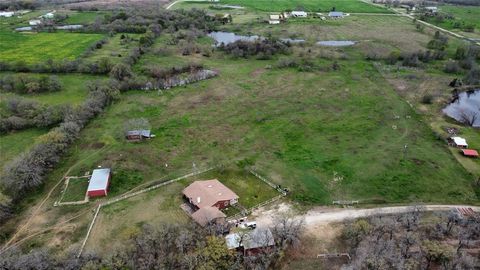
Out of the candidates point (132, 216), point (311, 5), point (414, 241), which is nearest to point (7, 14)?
point (311, 5)

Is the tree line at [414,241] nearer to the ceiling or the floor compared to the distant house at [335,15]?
nearer to the floor

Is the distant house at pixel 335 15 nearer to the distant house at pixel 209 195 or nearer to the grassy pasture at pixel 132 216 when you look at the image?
the distant house at pixel 209 195

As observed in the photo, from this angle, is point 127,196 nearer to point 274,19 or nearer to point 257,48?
Answer: point 257,48

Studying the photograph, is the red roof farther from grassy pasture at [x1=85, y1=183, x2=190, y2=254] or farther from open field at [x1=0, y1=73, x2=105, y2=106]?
open field at [x1=0, y1=73, x2=105, y2=106]

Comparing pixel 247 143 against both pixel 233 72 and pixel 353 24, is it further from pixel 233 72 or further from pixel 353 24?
pixel 353 24

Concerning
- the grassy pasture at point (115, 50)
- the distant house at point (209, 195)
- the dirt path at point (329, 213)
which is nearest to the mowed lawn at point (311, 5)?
the grassy pasture at point (115, 50)

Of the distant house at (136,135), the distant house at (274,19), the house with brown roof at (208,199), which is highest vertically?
the distant house at (274,19)

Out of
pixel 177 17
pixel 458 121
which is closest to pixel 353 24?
pixel 177 17

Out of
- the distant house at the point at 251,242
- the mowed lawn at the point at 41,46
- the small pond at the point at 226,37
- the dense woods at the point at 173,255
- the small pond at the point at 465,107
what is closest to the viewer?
the dense woods at the point at 173,255
